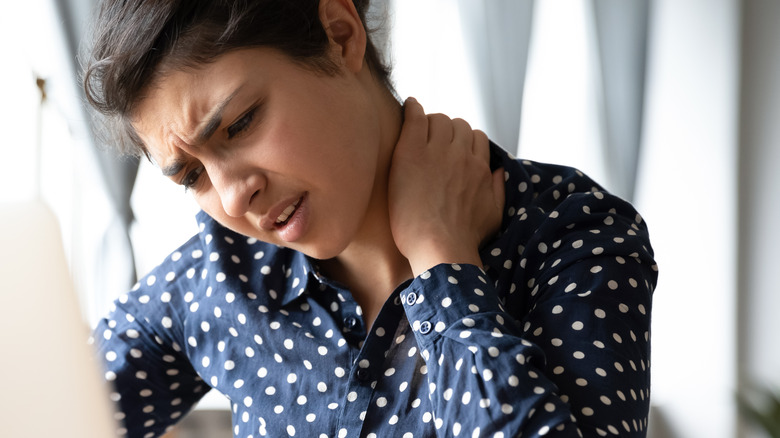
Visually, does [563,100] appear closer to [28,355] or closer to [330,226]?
[330,226]

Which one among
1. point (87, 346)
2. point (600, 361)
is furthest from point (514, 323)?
point (87, 346)

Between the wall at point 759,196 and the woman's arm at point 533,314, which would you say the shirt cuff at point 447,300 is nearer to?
the woman's arm at point 533,314

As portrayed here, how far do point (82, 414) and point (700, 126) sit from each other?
228cm

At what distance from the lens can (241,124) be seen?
3.39 ft

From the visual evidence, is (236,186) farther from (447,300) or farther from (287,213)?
(447,300)

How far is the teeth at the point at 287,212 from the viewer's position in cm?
108

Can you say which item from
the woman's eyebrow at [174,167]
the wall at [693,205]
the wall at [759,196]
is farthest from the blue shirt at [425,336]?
the wall at [759,196]

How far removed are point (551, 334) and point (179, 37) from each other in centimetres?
62

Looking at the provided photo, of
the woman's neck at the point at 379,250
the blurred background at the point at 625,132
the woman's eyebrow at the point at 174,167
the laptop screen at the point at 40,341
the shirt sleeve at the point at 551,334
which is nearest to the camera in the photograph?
the laptop screen at the point at 40,341

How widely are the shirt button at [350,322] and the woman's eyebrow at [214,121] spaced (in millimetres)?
385

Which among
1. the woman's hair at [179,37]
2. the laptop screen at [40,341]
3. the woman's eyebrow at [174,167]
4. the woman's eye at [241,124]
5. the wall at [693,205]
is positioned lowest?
the wall at [693,205]

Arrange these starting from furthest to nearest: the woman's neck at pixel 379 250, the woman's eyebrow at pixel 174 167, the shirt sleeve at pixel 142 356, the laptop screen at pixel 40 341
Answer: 1. the shirt sleeve at pixel 142 356
2. the woman's neck at pixel 379 250
3. the woman's eyebrow at pixel 174 167
4. the laptop screen at pixel 40 341

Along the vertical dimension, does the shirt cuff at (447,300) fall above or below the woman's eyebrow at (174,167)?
below

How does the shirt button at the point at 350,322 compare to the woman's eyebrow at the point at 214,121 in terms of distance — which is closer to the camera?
the woman's eyebrow at the point at 214,121
